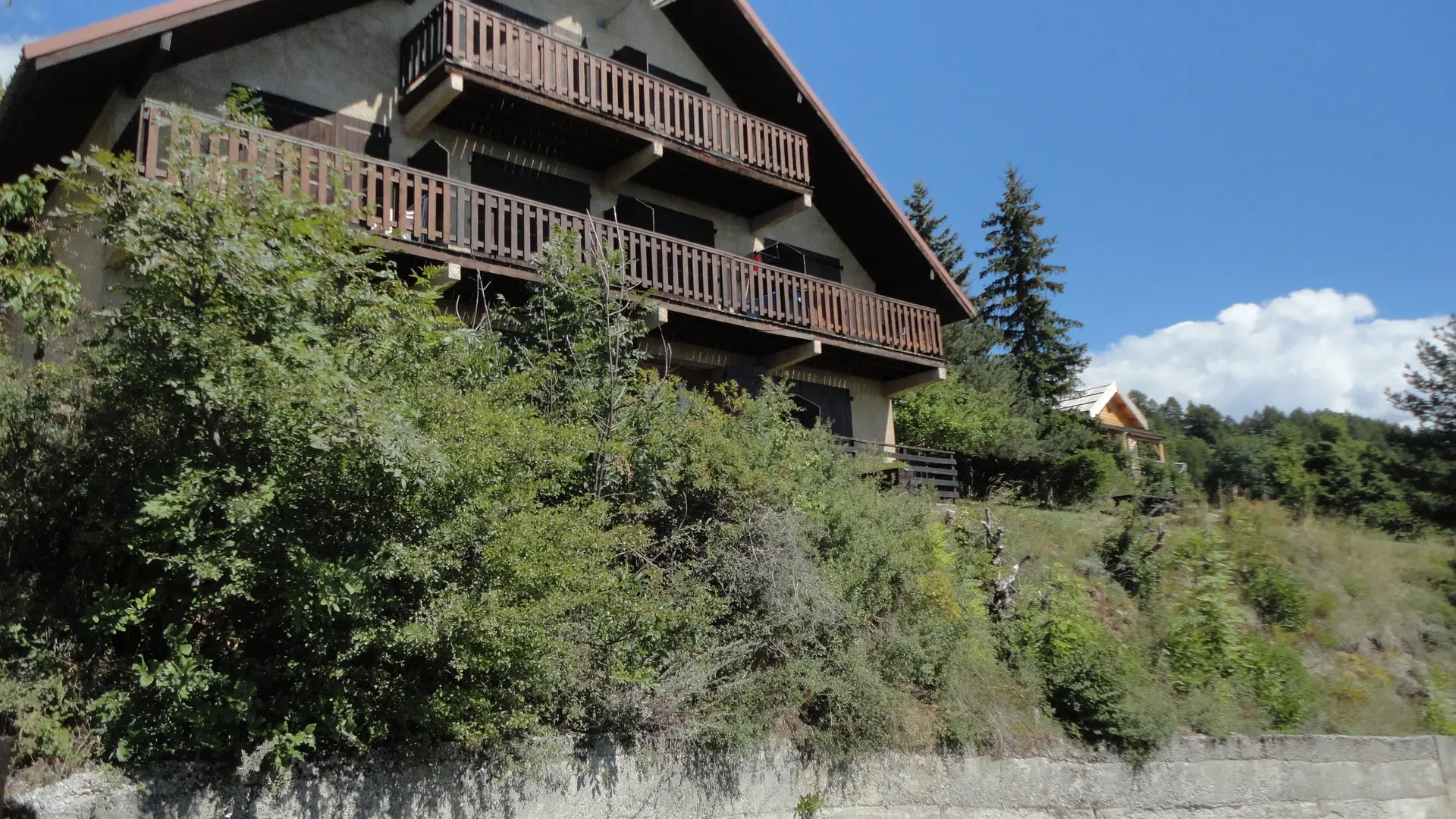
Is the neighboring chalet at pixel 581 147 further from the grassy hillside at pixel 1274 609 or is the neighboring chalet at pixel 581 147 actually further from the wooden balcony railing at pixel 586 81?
the grassy hillside at pixel 1274 609

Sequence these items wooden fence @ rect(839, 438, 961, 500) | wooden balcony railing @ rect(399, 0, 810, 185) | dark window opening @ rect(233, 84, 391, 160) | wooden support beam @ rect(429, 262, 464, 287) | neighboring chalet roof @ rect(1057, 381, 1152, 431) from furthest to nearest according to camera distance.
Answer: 1. neighboring chalet roof @ rect(1057, 381, 1152, 431)
2. wooden fence @ rect(839, 438, 961, 500)
3. wooden balcony railing @ rect(399, 0, 810, 185)
4. dark window opening @ rect(233, 84, 391, 160)
5. wooden support beam @ rect(429, 262, 464, 287)

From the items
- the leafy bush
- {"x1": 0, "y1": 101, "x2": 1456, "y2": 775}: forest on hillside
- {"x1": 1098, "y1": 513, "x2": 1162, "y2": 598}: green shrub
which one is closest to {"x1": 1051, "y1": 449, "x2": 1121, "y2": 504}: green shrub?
{"x1": 1098, "y1": 513, "x2": 1162, "y2": 598}: green shrub

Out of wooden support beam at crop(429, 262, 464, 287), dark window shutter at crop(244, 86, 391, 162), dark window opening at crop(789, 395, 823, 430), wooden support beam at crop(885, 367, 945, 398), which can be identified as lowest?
dark window opening at crop(789, 395, 823, 430)

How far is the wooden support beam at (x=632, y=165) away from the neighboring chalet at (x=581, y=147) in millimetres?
41

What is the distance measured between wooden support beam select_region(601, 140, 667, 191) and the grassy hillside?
7.00m

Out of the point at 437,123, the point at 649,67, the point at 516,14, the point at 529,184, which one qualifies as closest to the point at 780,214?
the point at 649,67

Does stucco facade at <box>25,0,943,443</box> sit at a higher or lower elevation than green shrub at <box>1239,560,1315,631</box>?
higher

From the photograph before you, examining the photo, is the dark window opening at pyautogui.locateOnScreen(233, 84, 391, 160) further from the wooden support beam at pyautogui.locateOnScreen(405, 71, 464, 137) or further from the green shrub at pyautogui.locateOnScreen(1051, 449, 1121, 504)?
the green shrub at pyautogui.locateOnScreen(1051, 449, 1121, 504)

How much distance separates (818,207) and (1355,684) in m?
11.5

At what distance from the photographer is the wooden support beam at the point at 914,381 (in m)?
17.5

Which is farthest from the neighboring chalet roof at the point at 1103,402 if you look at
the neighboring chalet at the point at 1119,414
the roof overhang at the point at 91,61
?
the roof overhang at the point at 91,61

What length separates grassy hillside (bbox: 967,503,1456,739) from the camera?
12.3m

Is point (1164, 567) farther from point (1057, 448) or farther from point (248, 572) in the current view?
point (248, 572)

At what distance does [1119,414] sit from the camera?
47.8 metres
